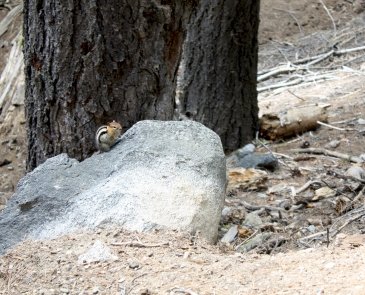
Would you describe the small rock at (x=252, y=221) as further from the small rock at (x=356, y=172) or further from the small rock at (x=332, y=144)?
the small rock at (x=332, y=144)

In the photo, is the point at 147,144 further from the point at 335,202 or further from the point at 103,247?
the point at 335,202

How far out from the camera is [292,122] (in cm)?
699

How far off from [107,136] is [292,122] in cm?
321

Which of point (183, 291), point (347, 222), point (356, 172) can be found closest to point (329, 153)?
point (356, 172)

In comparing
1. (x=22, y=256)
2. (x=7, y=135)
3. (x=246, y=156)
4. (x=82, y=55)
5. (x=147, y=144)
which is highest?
(x=82, y=55)

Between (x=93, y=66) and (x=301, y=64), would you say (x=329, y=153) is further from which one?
(x=301, y=64)

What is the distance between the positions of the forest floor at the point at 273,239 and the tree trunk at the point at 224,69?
327mm

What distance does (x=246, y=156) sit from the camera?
6387 millimetres

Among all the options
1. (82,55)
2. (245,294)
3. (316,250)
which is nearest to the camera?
(245,294)

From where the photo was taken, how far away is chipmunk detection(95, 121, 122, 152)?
405cm

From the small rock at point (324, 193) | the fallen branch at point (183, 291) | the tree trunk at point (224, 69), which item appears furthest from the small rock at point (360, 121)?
the fallen branch at point (183, 291)

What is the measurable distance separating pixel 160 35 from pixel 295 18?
28.2ft

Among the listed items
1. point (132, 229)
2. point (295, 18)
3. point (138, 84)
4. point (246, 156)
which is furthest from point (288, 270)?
point (295, 18)

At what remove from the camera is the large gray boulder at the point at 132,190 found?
11.6ft
